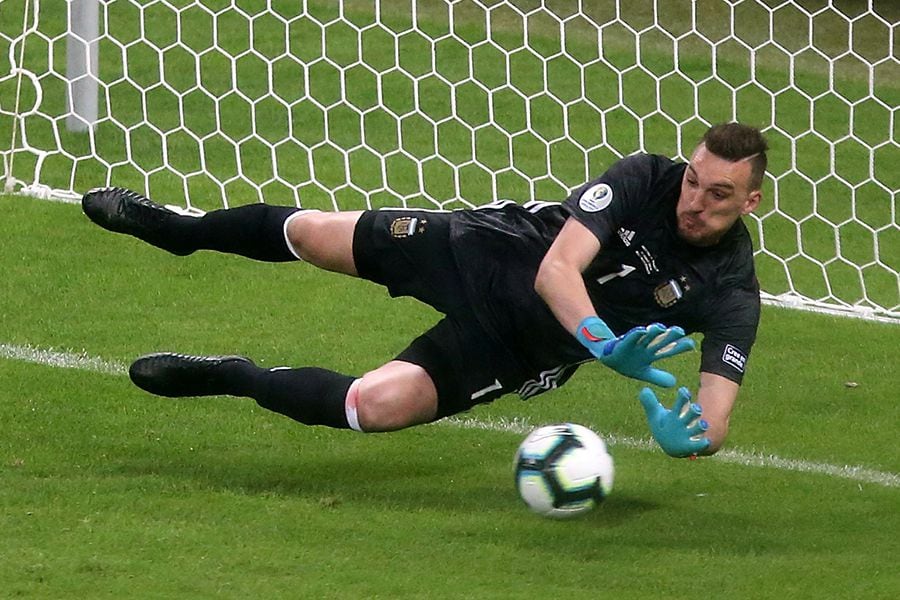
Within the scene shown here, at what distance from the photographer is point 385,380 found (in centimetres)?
502

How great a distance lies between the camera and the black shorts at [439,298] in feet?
16.6

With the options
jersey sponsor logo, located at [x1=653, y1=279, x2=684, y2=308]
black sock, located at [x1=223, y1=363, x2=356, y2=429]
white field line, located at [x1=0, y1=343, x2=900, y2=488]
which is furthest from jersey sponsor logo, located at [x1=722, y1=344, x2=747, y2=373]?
black sock, located at [x1=223, y1=363, x2=356, y2=429]

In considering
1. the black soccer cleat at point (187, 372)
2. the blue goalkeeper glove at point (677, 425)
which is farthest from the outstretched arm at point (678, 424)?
the black soccer cleat at point (187, 372)

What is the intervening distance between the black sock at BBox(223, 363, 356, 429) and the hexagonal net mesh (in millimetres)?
3338

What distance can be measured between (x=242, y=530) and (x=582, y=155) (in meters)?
5.40

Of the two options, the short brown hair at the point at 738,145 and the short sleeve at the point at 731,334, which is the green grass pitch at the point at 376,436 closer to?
the short sleeve at the point at 731,334

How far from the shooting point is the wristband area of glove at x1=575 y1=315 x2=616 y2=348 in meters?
4.40

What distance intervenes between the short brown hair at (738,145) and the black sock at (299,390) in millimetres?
1356

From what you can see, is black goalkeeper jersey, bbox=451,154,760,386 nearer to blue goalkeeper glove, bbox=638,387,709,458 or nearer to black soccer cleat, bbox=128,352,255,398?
→ blue goalkeeper glove, bbox=638,387,709,458

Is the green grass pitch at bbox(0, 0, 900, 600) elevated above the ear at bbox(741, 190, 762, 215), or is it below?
below

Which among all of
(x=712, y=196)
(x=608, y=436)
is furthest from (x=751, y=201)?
(x=608, y=436)

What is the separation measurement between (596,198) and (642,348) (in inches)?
25.8

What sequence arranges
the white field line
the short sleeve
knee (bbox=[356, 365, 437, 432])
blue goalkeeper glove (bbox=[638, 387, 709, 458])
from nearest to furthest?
blue goalkeeper glove (bbox=[638, 387, 709, 458]) < the short sleeve < knee (bbox=[356, 365, 437, 432]) < the white field line

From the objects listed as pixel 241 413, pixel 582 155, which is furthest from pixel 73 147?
pixel 241 413
